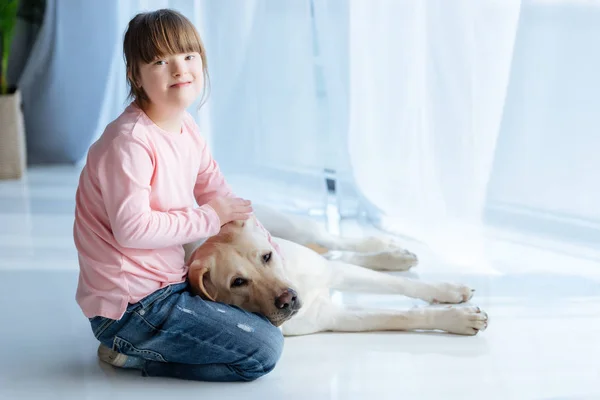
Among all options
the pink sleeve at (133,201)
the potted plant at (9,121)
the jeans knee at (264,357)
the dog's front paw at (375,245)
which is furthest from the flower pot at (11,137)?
the jeans knee at (264,357)

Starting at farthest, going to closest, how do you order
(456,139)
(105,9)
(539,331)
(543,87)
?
(105,9)
(456,139)
(543,87)
(539,331)

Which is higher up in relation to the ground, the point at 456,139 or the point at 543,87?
the point at 543,87

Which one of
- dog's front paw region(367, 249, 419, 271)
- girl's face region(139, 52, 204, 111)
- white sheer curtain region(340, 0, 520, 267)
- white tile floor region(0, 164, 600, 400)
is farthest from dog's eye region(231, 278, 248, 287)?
white sheer curtain region(340, 0, 520, 267)

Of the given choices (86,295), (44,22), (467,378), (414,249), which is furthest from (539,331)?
(44,22)

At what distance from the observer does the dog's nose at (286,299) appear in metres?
1.83

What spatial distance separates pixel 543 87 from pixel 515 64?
0.34 feet

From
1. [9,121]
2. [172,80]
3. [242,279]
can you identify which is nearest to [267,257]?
[242,279]

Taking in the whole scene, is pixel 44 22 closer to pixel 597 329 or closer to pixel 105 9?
pixel 105 9

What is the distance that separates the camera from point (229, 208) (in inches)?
72.6

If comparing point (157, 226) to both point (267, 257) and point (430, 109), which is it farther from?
point (430, 109)

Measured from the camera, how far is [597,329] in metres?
2.07

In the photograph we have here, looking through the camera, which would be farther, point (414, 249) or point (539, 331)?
point (414, 249)

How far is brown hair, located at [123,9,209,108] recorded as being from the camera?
1703 millimetres

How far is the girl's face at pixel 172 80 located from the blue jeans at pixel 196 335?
1.31ft
